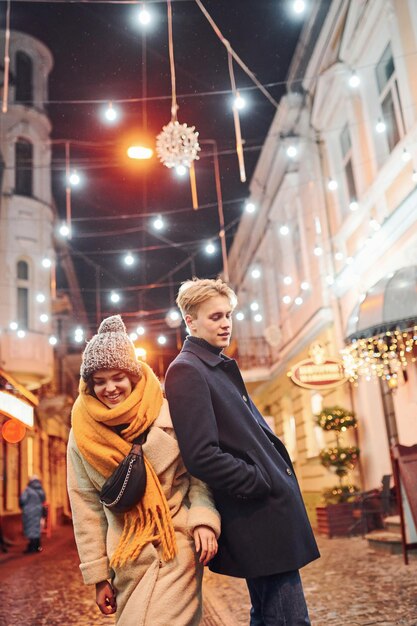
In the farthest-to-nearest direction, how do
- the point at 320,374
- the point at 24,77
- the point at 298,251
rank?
1. the point at 24,77
2. the point at 298,251
3. the point at 320,374

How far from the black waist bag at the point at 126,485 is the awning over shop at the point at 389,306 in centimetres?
647

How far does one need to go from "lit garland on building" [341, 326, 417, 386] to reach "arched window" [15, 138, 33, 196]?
12.5 meters

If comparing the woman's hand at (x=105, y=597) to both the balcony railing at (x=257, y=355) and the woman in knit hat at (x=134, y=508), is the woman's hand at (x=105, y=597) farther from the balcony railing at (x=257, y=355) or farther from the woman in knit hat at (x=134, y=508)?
the balcony railing at (x=257, y=355)

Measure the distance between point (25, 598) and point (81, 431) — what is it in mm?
5968

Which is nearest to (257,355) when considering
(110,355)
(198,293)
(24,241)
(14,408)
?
(24,241)

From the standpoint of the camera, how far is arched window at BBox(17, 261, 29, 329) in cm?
1919

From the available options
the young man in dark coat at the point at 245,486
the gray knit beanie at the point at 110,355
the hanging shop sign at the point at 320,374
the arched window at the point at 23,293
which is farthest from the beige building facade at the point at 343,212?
the arched window at the point at 23,293

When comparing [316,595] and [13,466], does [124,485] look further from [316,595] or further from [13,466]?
[13,466]

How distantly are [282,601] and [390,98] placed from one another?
9.67 meters

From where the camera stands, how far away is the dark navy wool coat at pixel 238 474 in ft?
8.48

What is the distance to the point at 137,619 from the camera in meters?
2.50

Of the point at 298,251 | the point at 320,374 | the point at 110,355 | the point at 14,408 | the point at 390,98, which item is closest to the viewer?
the point at 110,355

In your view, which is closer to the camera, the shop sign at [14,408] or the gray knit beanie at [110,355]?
the gray knit beanie at [110,355]

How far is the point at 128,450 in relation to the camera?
8.82ft
